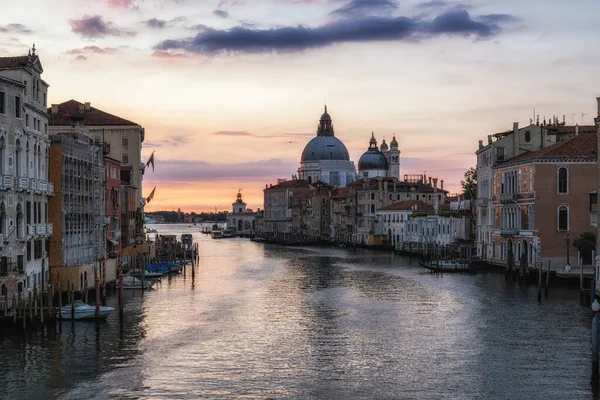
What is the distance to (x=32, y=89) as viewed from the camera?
3278cm

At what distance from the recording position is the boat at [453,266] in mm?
56625

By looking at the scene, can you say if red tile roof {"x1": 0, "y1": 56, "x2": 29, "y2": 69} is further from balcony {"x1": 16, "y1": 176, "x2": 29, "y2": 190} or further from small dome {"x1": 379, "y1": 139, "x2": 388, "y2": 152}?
small dome {"x1": 379, "y1": 139, "x2": 388, "y2": 152}

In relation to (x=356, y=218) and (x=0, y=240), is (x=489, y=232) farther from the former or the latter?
(x=356, y=218)

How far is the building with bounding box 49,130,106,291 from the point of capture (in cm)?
3556

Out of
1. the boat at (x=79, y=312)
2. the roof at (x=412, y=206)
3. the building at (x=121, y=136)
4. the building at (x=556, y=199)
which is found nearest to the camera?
the boat at (x=79, y=312)

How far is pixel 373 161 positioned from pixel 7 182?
384ft

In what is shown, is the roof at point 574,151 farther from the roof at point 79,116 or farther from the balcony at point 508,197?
the roof at point 79,116

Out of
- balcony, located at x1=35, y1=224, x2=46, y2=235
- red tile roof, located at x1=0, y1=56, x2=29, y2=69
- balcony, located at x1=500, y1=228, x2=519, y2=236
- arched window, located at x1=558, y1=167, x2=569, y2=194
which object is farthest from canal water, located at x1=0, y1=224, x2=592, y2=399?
red tile roof, located at x1=0, y1=56, x2=29, y2=69

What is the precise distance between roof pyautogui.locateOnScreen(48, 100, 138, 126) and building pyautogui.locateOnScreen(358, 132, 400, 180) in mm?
80712

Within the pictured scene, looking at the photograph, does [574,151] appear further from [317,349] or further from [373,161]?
[373,161]

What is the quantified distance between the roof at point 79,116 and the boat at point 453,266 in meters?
23.8

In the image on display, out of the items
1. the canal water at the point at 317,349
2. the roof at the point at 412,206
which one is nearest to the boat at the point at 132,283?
the canal water at the point at 317,349

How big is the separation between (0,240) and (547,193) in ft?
97.3

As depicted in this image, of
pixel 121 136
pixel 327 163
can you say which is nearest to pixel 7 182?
pixel 121 136
